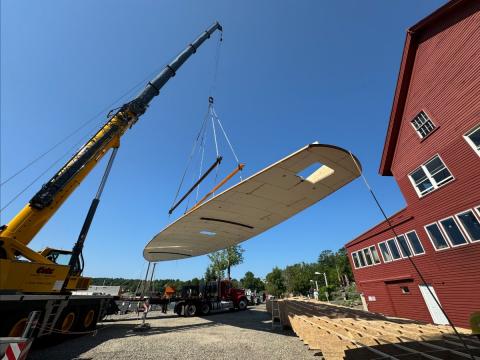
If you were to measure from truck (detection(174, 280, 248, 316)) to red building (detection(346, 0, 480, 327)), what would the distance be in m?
12.4

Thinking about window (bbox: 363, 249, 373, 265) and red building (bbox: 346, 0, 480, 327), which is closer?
red building (bbox: 346, 0, 480, 327)

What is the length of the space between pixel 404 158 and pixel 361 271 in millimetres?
10142

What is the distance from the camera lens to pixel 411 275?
13.7 metres

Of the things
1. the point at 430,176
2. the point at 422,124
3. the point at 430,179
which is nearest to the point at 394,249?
the point at 430,179

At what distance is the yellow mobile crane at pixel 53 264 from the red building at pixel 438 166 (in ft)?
42.9

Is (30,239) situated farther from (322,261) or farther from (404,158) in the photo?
(322,261)

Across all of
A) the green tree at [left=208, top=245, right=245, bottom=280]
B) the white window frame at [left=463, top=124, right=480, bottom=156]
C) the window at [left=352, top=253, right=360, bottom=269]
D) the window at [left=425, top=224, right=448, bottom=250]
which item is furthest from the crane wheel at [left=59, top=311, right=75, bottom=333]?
the green tree at [left=208, top=245, right=245, bottom=280]

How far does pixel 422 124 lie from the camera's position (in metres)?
12.8

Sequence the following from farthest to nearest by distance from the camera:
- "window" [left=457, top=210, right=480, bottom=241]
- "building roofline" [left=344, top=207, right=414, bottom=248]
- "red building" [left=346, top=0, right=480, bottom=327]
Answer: "building roofline" [left=344, top=207, right=414, bottom=248] → "red building" [left=346, top=0, right=480, bottom=327] → "window" [left=457, top=210, right=480, bottom=241]

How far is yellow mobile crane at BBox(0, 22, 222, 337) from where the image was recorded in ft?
25.6

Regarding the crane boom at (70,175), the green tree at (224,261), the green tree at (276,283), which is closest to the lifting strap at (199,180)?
the crane boom at (70,175)

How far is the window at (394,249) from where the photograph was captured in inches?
588

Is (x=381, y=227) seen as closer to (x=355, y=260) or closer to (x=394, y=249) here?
(x=394, y=249)

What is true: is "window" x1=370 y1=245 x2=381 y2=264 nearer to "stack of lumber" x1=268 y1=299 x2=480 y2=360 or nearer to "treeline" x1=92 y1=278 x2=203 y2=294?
"stack of lumber" x1=268 y1=299 x2=480 y2=360
